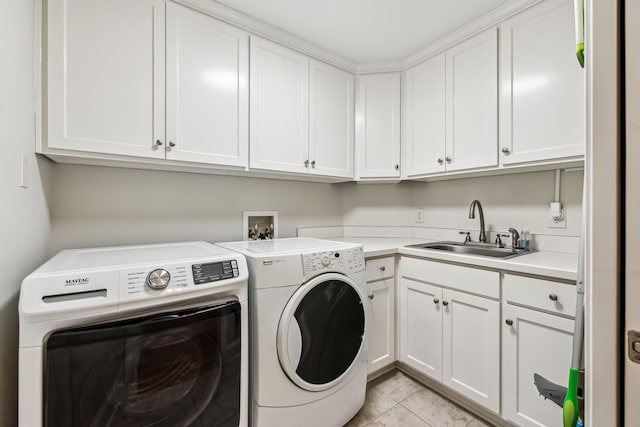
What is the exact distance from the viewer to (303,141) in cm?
200

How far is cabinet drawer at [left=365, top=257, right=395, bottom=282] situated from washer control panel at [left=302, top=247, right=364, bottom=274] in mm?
244

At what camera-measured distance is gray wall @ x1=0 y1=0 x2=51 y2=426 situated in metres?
0.87

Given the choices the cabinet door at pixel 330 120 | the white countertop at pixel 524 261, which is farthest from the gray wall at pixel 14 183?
the white countertop at pixel 524 261

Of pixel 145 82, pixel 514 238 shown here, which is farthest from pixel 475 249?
pixel 145 82

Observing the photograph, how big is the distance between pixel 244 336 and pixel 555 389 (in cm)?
111

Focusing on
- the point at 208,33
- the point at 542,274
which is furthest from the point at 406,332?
the point at 208,33

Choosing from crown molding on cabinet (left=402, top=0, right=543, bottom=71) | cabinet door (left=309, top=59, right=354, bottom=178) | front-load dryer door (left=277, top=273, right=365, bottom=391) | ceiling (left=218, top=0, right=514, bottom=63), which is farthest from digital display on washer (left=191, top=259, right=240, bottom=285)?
crown molding on cabinet (left=402, top=0, right=543, bottom=71)

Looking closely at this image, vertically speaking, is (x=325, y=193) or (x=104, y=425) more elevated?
(x=325, y=193)

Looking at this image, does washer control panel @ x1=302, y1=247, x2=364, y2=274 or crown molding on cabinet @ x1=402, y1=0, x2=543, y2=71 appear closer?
washer control panel @ x1=302, y1=247, x2=364, y2=274

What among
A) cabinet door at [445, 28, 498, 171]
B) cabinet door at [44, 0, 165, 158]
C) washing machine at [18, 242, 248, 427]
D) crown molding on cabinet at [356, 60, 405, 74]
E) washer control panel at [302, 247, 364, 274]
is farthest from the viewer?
crown molding on cabinet at [356, 60, 405, 74]

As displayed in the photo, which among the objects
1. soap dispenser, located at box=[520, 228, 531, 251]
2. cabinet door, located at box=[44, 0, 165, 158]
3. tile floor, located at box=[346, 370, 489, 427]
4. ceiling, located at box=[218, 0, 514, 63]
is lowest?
tile floor, located at box=[346, 370, 489, 427]

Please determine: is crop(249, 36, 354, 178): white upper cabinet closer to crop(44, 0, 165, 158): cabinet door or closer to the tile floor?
crop(44, 0, 165, 158): cabinet door

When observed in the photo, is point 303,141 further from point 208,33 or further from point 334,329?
point 334,329

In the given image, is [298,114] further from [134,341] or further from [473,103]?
[134,341]
